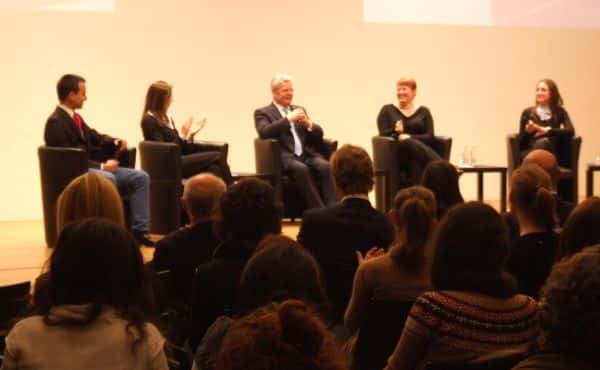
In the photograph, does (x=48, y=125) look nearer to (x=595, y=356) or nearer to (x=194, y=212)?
(x=194, y=212)

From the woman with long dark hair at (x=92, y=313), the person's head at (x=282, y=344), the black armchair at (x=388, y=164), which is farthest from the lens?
the black armchair at (x=388, y=164)

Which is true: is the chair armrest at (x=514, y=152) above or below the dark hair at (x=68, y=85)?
below

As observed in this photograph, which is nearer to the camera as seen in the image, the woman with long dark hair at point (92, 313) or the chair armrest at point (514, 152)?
the woman with long dark hair at point (92, 313)

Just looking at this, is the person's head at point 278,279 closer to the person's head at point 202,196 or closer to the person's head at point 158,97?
the person's head at point 202,196

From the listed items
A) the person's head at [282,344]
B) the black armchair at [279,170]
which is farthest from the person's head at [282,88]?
the person's head at [282,344]

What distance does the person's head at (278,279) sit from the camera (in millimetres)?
2129

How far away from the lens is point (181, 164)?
7.30 metres

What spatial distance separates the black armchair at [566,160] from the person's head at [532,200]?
4940mm

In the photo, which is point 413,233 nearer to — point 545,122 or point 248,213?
point 248,213

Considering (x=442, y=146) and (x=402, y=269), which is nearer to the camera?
(x=402, y=269)

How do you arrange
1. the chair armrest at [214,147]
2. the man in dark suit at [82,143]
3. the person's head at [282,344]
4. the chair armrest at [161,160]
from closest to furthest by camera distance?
the person's head at [282,344] → the man in dark suit at [82,143] → the chair armrest at [161,160] → the chair armrest at [214,147]

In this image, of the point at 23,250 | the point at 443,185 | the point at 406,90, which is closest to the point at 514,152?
the point at 406,90

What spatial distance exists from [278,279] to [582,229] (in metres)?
1.09

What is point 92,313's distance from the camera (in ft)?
6.74
